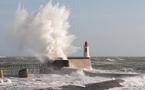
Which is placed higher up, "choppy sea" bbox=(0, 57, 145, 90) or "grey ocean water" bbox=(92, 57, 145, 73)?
"grey ocean water" bbox=(92, 57, 145, 73)

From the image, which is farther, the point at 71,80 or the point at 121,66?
the point at 121,66

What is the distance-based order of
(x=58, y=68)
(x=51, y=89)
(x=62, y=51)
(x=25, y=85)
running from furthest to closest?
(x=62, y=51) < (x=58, y=68) < (x=25, y=85) < (x=51, y=89)

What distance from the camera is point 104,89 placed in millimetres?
A: 17984

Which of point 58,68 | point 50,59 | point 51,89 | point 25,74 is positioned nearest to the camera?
point 51,89

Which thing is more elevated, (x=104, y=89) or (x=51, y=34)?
(x=51, y=34)

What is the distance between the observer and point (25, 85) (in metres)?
19.4

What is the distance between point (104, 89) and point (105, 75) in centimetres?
740

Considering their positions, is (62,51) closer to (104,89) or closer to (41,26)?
(41,26)

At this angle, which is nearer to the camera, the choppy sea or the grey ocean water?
the choppy sea

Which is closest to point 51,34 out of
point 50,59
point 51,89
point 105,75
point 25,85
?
point 50,59

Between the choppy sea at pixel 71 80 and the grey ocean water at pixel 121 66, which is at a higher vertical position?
the grey ocean water at pixel 121 66

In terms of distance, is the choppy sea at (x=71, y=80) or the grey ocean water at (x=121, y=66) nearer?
the choppy sea at (x=71, y=80)

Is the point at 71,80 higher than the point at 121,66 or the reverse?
the reverse

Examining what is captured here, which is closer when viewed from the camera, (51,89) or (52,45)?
(51,89)
